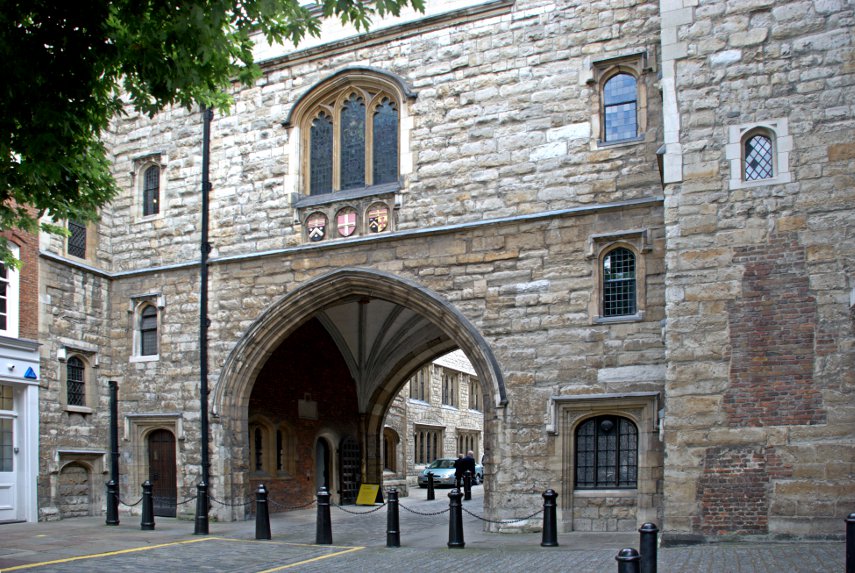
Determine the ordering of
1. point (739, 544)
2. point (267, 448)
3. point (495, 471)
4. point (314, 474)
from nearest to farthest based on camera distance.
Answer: point (739, 544), point (495, 471), point (267, 448), point (314, 474)

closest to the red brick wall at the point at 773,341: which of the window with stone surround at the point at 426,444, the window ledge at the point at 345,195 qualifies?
the window ledge at the point at 345,195

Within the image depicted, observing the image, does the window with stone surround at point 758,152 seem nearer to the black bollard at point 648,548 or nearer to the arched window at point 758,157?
the arched window at point 758,157

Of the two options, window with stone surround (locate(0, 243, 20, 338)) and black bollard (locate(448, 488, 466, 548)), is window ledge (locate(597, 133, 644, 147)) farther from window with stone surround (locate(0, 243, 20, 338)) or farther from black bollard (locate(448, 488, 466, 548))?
window with stone surround (locate(0, 243, 20, 338))

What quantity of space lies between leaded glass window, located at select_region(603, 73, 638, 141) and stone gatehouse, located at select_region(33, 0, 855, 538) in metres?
0.03

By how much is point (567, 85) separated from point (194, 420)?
29.2 feet

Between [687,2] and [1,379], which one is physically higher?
[687,2]

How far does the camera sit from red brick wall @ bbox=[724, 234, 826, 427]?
1138 centimetres

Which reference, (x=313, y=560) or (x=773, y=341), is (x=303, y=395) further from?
(x=773, y=341)

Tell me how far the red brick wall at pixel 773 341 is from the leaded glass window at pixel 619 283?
268cm

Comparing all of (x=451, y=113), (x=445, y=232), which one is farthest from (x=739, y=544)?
(x=451, y=113)

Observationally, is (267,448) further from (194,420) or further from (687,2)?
(687,2)

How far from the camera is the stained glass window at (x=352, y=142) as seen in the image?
17.0 meters

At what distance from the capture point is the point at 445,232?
15617 mm

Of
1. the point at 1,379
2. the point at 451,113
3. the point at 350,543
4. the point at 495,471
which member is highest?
the point at 451,113
